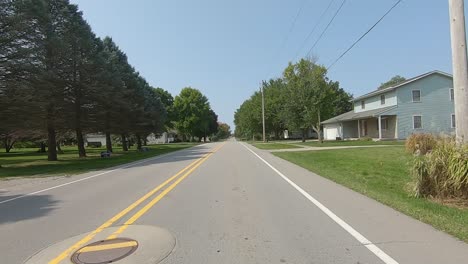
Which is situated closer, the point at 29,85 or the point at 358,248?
the point at 358,248

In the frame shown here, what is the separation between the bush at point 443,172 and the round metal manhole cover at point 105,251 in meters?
6.82

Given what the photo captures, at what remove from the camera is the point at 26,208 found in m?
9.96

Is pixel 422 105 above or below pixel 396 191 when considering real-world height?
above

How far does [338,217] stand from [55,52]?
2718 centimetres

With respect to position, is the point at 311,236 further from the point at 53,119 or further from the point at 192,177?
the point at 53,119

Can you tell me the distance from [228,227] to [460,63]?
7.08 metres

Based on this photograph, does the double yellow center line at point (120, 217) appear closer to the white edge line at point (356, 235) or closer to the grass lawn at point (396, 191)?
the white edge line at point (356, 235)

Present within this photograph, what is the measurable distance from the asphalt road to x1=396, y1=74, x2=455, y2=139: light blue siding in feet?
116

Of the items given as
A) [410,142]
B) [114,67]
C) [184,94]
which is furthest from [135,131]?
[184,94]

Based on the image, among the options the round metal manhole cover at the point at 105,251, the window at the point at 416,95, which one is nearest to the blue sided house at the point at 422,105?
the window at the point at 416,95

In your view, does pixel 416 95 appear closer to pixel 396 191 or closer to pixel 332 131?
pixel 332 131

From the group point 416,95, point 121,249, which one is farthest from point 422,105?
point 121,249

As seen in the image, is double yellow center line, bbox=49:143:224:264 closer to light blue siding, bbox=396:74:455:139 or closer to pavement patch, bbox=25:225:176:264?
pavement patch, bbox=25:225:176:264

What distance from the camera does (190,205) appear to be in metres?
9.25
